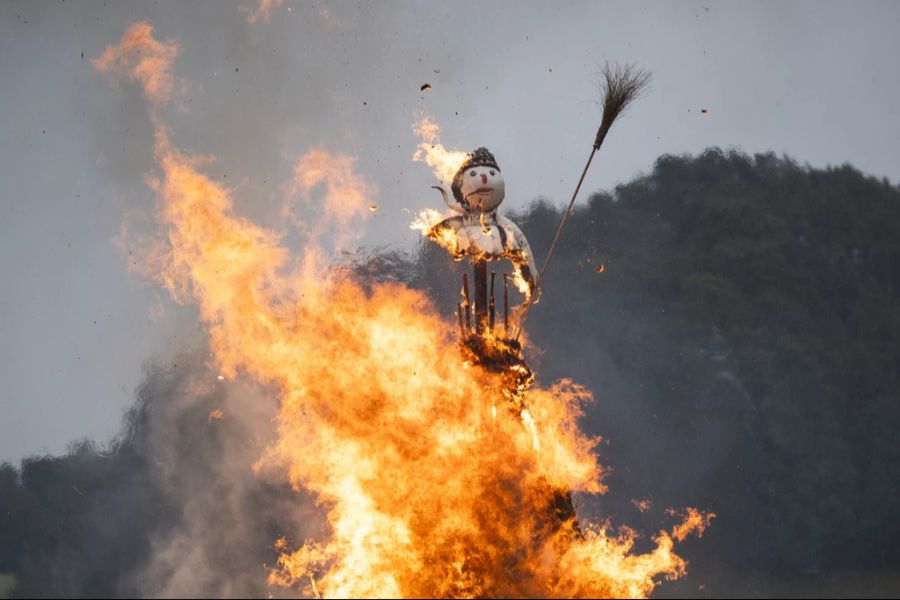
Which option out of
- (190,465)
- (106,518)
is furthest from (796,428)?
(106,518)

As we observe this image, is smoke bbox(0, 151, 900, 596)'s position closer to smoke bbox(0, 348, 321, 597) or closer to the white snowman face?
smoke bbox(0, 348, 321, 597)

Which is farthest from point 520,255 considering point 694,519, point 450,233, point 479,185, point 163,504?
point 694,519

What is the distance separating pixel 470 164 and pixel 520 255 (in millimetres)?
1828

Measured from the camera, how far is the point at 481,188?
17.1 meters

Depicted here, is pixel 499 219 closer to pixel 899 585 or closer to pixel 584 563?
pixel 584 563

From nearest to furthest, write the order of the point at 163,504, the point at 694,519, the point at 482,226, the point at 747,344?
the point at 482,226
the point at 163,504
the point at 694,519
the point at 747,344

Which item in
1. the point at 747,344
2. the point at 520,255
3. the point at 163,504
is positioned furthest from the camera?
the point at 747,344

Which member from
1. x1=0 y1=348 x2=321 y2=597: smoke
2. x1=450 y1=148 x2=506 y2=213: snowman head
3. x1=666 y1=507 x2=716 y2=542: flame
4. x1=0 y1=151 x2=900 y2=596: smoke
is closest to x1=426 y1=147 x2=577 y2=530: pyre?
x1=450 y1=148 x2=506 y2=213: snowman head

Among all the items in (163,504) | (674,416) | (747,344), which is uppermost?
(747,344)

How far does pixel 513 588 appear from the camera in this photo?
615 inches

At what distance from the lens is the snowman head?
1716 centimetres

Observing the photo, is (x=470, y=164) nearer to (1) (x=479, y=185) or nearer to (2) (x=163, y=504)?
(1) (x=479, y=185)

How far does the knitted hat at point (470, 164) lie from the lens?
17344mm

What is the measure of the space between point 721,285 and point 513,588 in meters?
25.7
